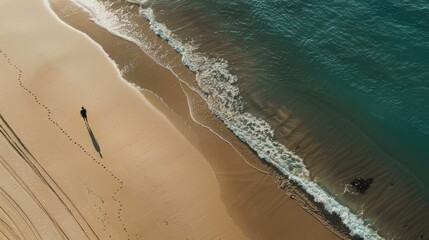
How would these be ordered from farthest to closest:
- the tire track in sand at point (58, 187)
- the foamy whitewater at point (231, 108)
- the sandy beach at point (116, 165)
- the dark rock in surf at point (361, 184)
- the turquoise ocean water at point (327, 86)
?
the turquoise ocean water at point (327, 86) → the dark rock in surf at point (361, 184) → the foamy whitewater at point (231, 108) → the sandy beach at point (116, 165) → the tire track in sand at point (58, 187)

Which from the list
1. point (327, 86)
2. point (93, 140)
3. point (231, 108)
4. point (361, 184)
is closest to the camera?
point (361, 184)

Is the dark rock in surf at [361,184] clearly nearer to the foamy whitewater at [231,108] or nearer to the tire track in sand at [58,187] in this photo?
the foamy whitewater at [231,108]

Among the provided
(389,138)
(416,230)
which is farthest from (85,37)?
(416,230)

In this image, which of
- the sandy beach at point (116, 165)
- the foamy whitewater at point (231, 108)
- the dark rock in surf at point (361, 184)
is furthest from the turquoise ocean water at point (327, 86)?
the sandy beach at point (116, 165)

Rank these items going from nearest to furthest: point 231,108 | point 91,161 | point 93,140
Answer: point 91,161 → point 93,140 → point 231,108

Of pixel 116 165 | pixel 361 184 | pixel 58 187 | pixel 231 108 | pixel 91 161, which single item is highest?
pixel 58 187

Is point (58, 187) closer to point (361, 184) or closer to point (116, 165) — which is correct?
point (116, 165)

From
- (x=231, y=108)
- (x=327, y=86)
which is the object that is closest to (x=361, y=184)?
(x=327, y=86)
